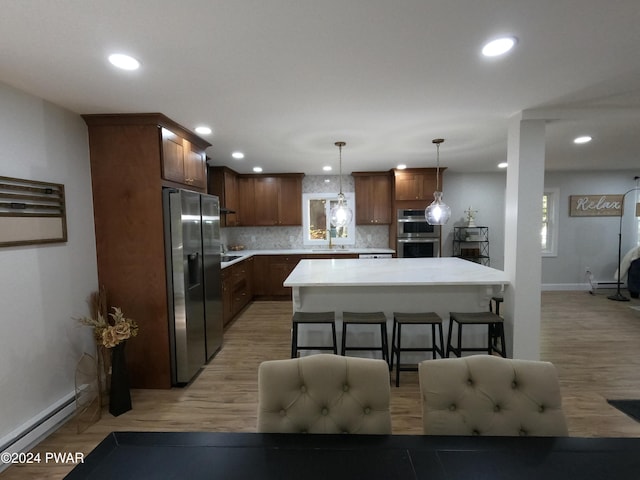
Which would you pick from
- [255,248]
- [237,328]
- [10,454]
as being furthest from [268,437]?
[255,248]

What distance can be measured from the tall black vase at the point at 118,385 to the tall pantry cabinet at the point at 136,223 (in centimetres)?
29

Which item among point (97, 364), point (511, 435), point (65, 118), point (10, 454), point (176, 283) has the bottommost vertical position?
point (10, 454)

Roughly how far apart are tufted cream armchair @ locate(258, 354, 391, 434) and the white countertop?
4.65 feet

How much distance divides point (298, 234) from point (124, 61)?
462cm

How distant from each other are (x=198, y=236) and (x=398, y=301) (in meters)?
2.10

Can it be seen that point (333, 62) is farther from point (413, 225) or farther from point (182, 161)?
point (413, 225)

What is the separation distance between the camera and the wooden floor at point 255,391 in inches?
84.1

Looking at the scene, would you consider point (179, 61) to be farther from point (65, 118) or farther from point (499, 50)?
point (499, 50)

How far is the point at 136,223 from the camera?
8.59 ft

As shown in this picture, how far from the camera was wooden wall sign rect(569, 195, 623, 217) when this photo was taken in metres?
5.84

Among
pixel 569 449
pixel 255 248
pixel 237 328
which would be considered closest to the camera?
pixel 569 449

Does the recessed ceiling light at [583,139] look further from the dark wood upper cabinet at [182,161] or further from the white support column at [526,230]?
the dark wood upper cabinet at [182,161]

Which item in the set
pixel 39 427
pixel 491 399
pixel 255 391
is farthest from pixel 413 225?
pixel 39 427

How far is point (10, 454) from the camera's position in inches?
75.2
